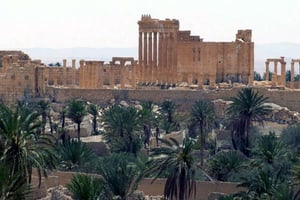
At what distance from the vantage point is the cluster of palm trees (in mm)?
27922

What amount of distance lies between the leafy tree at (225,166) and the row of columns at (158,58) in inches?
943

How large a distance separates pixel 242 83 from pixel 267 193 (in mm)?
31675

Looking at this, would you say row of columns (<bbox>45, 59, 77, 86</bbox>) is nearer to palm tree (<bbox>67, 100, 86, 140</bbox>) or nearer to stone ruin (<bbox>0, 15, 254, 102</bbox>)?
stone ruin (<bbox>0, 15, 254, 102</bbox>)

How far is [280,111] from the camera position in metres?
52.5

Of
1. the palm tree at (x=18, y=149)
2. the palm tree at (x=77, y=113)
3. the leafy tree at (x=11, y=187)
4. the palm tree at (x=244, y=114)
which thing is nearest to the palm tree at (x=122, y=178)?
the palm tree at (x=18, y=149)

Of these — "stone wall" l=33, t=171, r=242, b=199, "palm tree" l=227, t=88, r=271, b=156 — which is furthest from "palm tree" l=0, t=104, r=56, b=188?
"palm tree" l=227, t=88, r=271, b=156

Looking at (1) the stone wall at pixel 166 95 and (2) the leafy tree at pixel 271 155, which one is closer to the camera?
(2) the leafy tree at pixel 271 155

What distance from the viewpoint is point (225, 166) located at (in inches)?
1506

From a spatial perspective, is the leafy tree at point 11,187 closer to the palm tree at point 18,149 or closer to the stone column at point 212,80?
the palm tree at point 18,149

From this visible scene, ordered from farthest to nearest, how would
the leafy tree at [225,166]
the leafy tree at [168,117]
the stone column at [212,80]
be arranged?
the stone column at [212,80]
the leafy tree at [168,117]
the leafy tree at [225,166]

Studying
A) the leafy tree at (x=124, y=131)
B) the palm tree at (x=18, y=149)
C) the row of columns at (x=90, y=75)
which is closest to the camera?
the palm tree at (x=18, y=149)

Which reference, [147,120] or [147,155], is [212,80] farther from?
[147,155]

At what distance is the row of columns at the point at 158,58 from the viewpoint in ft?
206

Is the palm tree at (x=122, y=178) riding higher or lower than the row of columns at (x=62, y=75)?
lower
